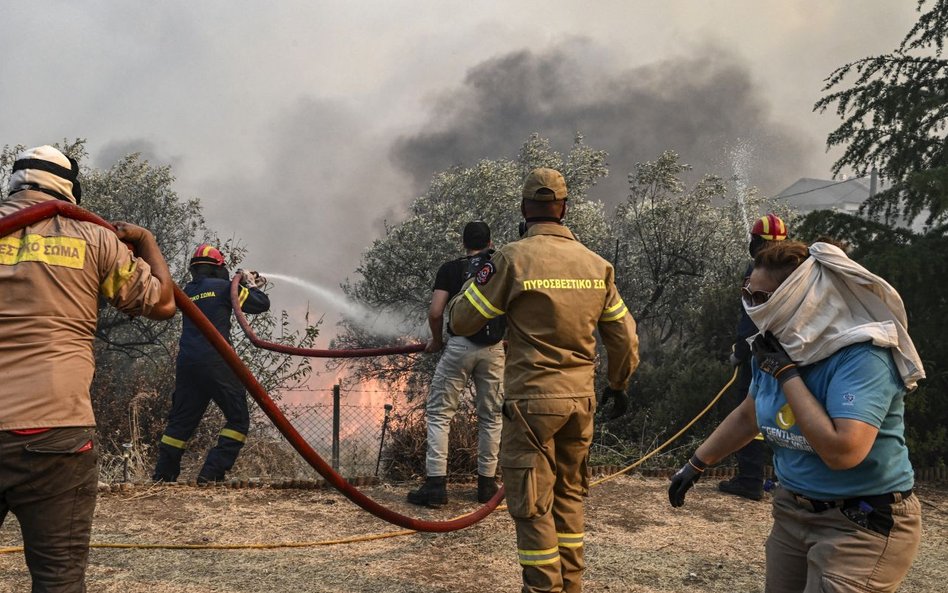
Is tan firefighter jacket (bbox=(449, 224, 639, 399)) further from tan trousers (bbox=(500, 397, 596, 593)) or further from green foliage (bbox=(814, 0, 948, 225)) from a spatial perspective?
green foliage (bbox=(814, 0, 948, 225))

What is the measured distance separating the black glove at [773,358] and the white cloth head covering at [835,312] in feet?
0.10

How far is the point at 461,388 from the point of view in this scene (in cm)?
547

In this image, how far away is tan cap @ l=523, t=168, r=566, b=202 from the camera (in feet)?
→ 12.1

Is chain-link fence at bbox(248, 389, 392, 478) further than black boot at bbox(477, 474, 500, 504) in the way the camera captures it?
Yes

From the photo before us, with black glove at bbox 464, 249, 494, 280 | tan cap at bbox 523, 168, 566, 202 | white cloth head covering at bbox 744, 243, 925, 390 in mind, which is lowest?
white cloth head covering at bbox 744, 243, 925, 390

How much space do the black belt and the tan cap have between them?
1879 millimetres

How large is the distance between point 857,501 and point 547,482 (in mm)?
1446

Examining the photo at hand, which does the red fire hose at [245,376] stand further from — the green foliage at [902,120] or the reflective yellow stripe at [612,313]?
the green foliage at [902,120]

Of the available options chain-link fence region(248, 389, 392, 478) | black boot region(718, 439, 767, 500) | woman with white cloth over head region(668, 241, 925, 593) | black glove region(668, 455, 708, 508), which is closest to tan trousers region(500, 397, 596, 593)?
black glove region(668, 455, 708, 508)

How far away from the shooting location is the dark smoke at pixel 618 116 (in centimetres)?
6862

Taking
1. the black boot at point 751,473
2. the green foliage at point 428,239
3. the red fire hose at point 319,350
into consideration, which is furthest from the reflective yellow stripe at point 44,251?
the green foliage at point 428,239

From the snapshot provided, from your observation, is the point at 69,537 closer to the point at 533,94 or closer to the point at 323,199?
the point at 323,199

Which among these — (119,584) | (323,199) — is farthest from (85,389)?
(323,199)

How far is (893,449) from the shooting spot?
7.07 feet
